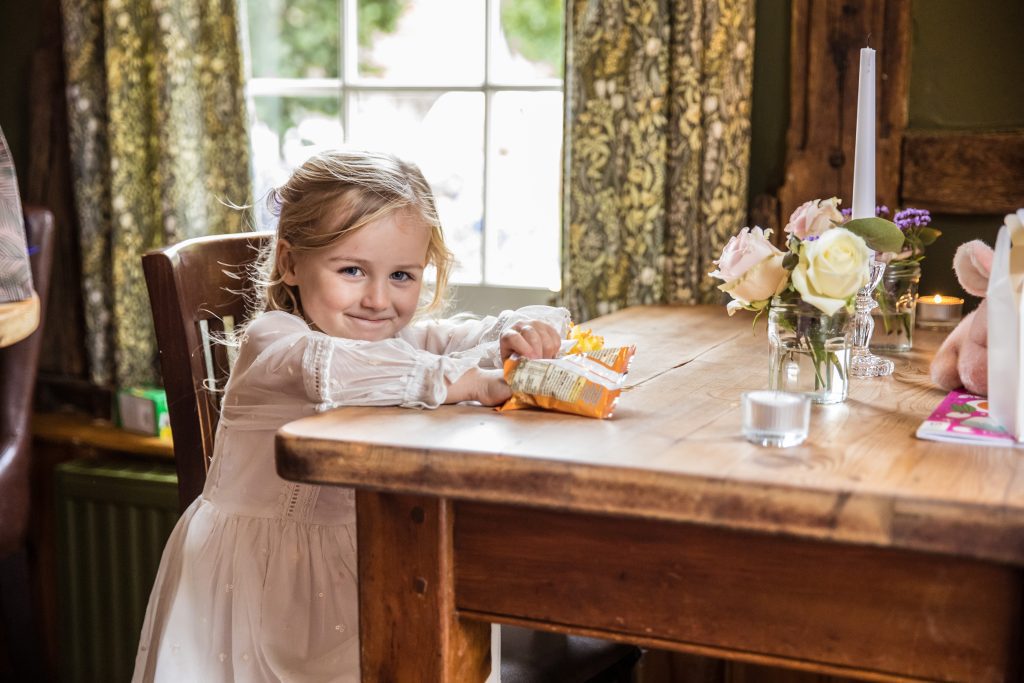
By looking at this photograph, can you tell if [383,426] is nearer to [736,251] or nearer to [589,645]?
[736,251]

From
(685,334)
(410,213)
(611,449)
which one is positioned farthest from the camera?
(685,334)

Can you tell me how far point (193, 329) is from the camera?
160cm

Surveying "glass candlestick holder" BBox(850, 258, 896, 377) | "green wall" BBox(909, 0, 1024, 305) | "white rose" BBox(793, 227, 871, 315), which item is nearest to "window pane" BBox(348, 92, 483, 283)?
"green wall" BBox(909, 0, 1024, 305)

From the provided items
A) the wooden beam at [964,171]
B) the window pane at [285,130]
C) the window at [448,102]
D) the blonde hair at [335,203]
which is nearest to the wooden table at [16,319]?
the blonde hair at [335,203]

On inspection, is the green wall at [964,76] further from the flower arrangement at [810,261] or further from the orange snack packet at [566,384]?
the orange snack packet at [566,384]

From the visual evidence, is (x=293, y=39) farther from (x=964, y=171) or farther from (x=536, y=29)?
(x=964, y=171)

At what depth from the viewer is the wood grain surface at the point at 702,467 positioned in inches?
33.4

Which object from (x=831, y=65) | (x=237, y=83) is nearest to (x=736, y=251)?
(x=831, y=65)

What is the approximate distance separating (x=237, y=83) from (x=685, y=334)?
1.41 meters

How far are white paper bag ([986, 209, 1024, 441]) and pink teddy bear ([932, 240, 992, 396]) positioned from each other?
0.15m

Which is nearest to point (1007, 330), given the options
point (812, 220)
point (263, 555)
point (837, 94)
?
point (812, 220)

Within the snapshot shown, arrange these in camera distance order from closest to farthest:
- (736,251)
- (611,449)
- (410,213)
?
(611,449) < (736,251) < (410,213)

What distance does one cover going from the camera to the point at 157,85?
2574 millimetres

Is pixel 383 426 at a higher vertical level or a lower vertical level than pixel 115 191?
lower
